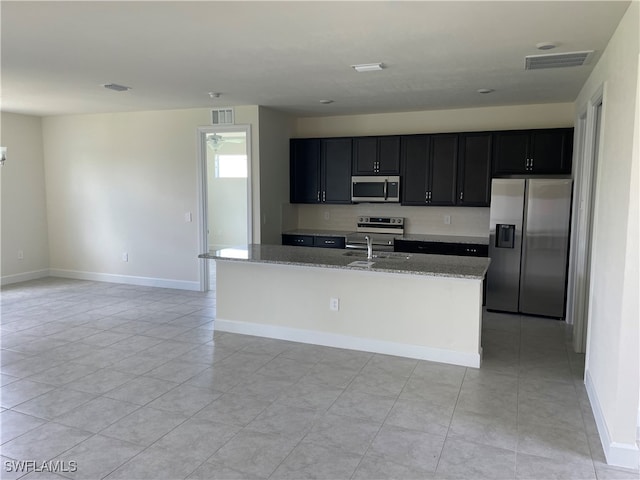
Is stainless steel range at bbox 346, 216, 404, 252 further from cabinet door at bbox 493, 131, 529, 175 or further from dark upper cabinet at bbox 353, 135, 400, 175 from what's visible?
cabinet door at bbox 493, 131, 529, 175

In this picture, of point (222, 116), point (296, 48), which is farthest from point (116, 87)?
point (296, 48)

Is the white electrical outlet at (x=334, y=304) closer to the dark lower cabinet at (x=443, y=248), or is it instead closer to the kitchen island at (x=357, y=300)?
the kitchen island at (x=357, y=300)

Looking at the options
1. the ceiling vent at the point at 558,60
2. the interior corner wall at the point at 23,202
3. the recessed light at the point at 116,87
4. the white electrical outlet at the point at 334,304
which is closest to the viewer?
the ceiling vent at the point at 558,60

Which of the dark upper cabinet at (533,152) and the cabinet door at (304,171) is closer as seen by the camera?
the dark upper cabinet at (533,152)

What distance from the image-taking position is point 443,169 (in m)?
6.11

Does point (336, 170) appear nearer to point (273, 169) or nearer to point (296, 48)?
point (273, 169)

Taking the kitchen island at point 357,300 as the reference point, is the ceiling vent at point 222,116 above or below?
above

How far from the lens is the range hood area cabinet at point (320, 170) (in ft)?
21.8

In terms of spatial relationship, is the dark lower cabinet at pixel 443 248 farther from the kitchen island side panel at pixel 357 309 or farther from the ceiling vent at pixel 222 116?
the ceiling vent at pixel 222 116

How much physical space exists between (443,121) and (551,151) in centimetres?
148

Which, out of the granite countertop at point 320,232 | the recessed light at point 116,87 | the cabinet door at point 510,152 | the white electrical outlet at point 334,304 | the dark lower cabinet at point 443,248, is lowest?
the white electrical outlet at point 334,304

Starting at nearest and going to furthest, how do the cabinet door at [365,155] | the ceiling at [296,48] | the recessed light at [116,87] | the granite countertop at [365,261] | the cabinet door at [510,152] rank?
the ceiling at [296,48]
the granite countertop at [365,261]
the recessed light at [116,87]
the cabinet door at [510,152]
the cabinet door at [365,155]

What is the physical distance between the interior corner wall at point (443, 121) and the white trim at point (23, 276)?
15.8 ft

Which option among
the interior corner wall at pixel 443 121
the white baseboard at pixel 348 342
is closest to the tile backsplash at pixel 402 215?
the interior corner wall at pixel 443 121
